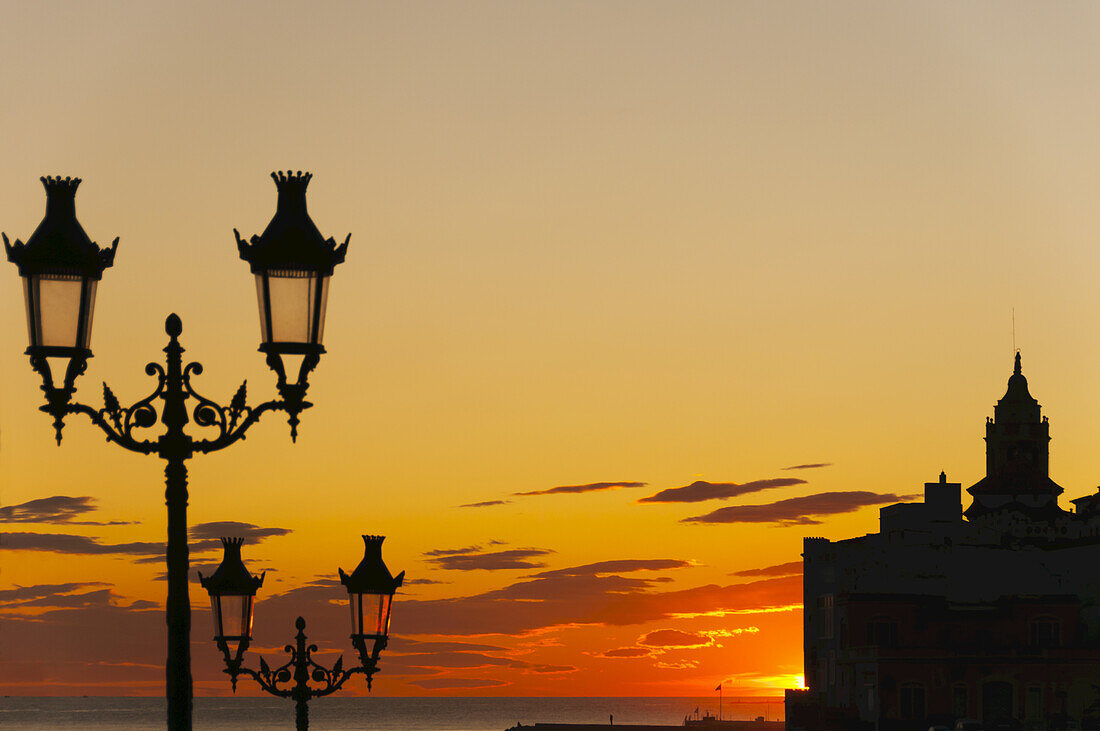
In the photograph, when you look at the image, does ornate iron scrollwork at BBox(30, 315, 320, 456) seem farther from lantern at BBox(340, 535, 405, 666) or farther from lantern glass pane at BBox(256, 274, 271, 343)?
lantern at BBox(340, 535, 405, 666)

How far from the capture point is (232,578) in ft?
68.1

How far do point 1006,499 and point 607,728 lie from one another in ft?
209

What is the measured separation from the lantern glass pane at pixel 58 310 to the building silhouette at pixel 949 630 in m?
81.5

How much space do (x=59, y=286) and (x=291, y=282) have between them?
1594 mm

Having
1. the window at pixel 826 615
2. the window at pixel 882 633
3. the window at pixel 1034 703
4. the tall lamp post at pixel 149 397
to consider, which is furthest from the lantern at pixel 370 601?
the window at pixel 1034 703

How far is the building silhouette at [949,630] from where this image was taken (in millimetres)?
89500

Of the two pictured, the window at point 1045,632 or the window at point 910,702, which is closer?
the window at point 910,702

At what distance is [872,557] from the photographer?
90.9 meters

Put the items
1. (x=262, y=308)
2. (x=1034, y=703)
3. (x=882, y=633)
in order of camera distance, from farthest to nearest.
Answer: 1. (x=1034, y=703)
2. (x=882, y=633)
3. (x=262, y=308)

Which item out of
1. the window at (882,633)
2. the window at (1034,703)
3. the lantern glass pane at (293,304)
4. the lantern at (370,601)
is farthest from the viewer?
the window at (1034,703)

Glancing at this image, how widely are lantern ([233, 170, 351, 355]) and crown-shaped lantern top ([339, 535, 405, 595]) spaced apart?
9.20 meters

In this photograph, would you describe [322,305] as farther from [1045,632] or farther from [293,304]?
[1045,632]

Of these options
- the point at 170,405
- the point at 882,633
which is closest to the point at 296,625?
the point at 170,405

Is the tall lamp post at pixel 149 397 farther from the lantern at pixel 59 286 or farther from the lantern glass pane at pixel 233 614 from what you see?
the lantern glass pane at pixel 233 614
